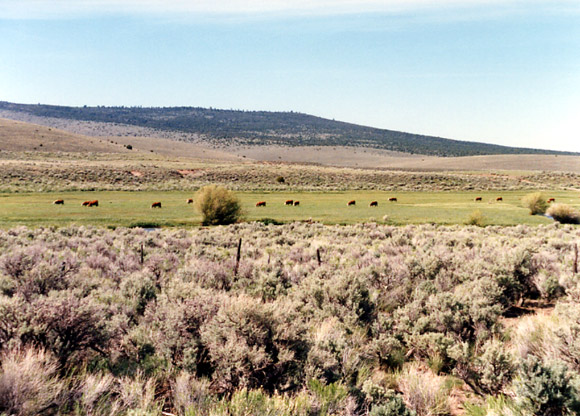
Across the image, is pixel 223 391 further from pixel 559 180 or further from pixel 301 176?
pixel 559 180

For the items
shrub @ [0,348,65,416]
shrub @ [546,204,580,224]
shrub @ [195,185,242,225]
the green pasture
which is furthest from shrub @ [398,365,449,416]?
shrub @ [546,204,580,224]

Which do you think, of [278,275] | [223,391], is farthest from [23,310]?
[278,275]

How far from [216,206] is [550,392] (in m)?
30.9

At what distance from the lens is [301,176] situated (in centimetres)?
8881

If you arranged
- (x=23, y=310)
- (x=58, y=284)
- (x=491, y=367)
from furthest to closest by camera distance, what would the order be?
(x=58, y=284), (x=23, y=310), (x=491, y=367)

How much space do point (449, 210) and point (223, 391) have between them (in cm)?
4158

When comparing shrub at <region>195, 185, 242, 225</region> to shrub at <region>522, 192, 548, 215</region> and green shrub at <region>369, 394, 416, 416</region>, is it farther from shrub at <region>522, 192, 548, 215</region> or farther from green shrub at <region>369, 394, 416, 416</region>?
shrub at <region>522, 192, 548, 215</region>

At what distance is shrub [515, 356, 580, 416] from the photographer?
15.9 ft

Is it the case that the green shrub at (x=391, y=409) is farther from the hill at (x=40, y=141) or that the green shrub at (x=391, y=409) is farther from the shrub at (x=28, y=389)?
the hill at (x=40, y=141)

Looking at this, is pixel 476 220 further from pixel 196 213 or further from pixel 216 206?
pixel 196 213

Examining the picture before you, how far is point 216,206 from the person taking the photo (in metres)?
34.3

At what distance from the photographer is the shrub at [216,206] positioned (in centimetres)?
3428

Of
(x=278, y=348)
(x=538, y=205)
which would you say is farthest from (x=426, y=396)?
(x=538, y=205)

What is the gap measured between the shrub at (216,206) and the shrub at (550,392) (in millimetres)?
30496
